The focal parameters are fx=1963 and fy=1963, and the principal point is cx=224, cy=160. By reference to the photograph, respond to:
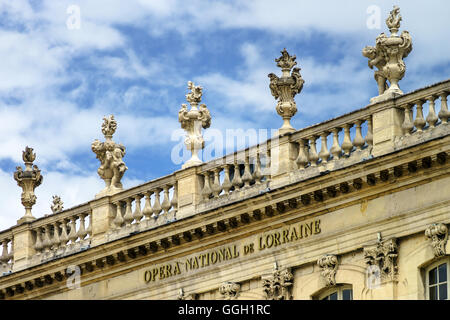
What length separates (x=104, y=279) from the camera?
160 feet

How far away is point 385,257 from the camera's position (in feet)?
139

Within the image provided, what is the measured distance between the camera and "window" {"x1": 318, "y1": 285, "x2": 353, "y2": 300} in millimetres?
43562

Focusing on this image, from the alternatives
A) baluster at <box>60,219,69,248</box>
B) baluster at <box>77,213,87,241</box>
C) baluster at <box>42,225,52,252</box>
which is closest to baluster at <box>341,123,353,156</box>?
baluster at <box>77,213,87,241</box>

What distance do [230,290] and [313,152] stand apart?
379 centimetres

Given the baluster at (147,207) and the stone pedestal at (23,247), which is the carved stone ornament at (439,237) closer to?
the baluster at (147,207)

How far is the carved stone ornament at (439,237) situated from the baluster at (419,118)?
2.29m

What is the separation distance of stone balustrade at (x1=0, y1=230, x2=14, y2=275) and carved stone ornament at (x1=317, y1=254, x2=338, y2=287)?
11116 mm

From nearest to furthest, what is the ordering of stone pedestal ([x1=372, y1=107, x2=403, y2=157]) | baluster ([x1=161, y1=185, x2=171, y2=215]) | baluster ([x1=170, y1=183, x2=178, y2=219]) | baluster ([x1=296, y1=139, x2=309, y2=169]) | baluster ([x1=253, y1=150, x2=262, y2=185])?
stone pedestal ([x1=372, y1=107, x2=403, y2=157])
baluster ([x1=296, y1=139, x2=309, y2=169])
baluster ([x1=253, y1=150, x2=262, y2=185])
baluster ([x1=170, y1=183, x2=178, y2=219])
baluster ([x1=161, y1=185, x2=171, y2=215])

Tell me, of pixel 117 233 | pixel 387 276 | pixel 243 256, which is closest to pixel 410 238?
pixel 387 276

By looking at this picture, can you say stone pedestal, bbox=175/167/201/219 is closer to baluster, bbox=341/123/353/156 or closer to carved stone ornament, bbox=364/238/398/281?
baluster, bbox=341/123/353/156

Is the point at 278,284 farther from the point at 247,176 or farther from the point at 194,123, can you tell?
the point at 194,123

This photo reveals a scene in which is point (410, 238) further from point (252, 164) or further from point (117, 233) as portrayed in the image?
point (117, 233)
